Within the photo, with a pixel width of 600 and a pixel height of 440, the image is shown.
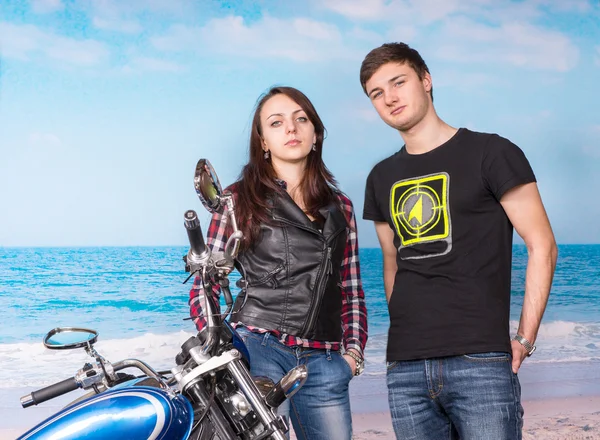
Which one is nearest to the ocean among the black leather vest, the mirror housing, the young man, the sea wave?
the sea wave

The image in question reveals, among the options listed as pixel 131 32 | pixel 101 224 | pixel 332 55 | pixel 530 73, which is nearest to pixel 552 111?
pixel 530 73

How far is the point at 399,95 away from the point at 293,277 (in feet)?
2.08

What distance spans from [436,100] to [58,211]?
15.4ft

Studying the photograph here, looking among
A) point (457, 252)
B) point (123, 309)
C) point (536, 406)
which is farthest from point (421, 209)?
point (123, 309)

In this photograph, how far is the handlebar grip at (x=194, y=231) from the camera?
1168 mm

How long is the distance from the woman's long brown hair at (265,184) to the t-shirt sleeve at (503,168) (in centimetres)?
Answer: 58

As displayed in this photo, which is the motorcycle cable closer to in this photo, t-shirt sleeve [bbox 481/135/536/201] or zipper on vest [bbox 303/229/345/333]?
zipper on vest [bbox 303/229/345/333]

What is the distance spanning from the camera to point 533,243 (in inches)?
72.2

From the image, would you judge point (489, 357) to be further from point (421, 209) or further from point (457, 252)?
point (421, 209)

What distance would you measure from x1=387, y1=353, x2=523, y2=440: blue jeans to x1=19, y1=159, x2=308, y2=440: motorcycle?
0.59 metres

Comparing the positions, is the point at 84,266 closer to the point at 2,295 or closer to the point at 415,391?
the point at 2,295

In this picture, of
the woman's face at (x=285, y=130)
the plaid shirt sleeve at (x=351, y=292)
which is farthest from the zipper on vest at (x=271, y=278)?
the woman's face at (x=285, y=130)

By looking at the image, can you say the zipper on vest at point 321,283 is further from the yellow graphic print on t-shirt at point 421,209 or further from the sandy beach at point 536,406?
the sandy beach at point 536,406

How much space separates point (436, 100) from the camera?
7680 mm
